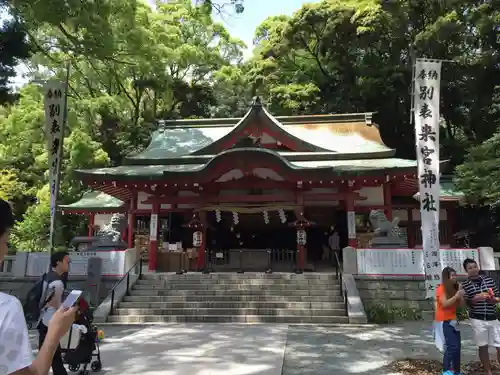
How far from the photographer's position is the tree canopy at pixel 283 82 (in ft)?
66.8

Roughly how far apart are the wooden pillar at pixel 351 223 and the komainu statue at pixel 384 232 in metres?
0.71

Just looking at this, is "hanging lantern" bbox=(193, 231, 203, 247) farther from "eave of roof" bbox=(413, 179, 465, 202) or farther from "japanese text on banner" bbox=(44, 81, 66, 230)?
"eave of roof" bbox=(413, 179, 465, 202)

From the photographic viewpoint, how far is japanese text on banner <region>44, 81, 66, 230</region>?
8852 mm

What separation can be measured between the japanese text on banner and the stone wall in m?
8.31

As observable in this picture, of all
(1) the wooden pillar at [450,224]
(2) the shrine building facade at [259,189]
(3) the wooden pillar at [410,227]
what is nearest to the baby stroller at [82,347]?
(2) the shrine building facade at [259,189]

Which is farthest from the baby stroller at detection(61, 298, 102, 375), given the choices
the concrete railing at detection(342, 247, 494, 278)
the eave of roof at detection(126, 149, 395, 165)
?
the eave of roof at detection(126, 149, 395, 165)

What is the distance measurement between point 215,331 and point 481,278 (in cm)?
566

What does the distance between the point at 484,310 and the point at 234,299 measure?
23.9 feet

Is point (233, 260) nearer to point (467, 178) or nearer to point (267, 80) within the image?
point (467, 178)

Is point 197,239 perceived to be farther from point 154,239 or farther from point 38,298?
point 38,298

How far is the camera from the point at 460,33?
73.0 ft

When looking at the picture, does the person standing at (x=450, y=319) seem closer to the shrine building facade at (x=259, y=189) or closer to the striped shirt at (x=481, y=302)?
the striped shirt at (x=481, y=302)

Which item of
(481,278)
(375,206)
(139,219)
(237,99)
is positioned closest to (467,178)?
(375,206)

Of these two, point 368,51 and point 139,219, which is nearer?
point 139,219
